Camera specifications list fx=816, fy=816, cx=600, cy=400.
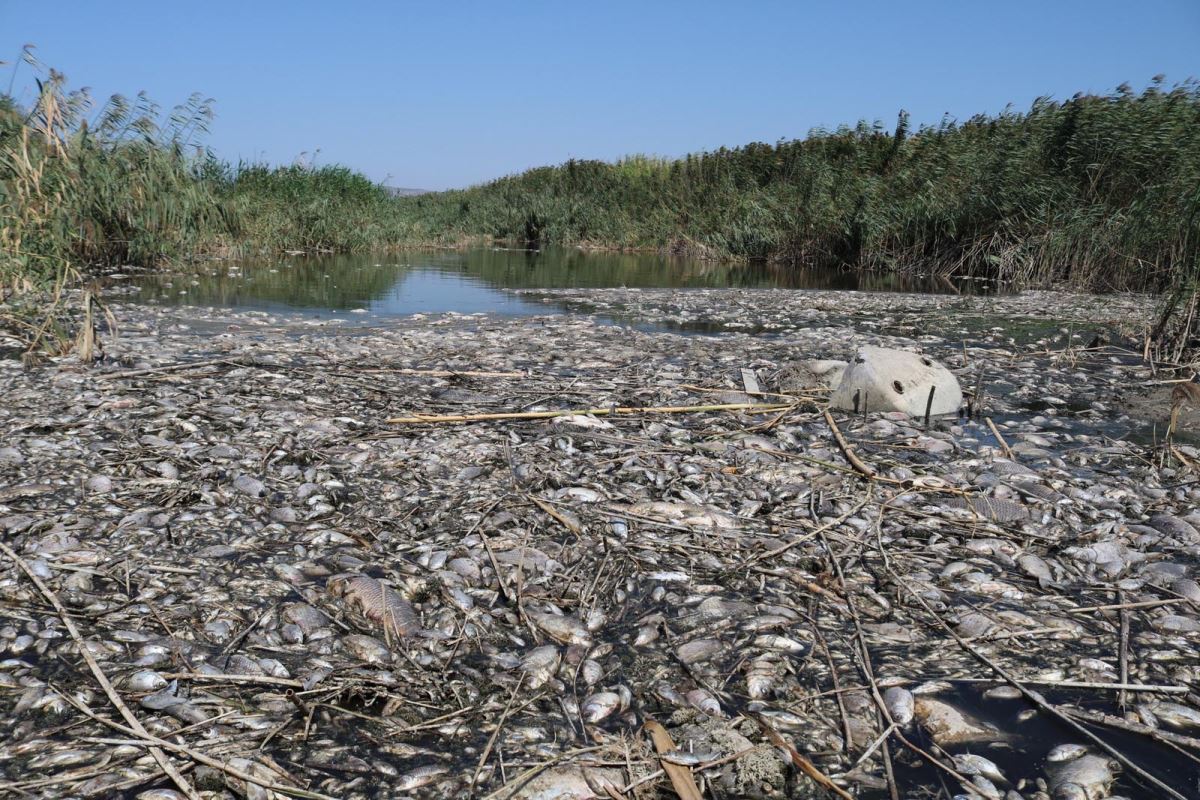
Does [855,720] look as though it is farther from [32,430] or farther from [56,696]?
[32,430]

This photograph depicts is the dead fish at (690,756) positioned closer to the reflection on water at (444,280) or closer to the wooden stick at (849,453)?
the wooden stick at (849,453)

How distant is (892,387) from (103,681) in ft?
15.9

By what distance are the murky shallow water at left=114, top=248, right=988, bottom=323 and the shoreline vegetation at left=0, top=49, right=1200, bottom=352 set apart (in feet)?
2.58

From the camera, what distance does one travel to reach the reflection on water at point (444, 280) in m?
12.0

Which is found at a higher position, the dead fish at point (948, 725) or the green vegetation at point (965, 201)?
the green vegetation at point (965, 201)

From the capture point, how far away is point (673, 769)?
206cm

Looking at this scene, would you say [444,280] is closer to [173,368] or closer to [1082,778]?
[173,368]

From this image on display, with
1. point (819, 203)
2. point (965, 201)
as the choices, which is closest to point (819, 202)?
point (819, 203)

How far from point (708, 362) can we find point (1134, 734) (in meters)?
5.40

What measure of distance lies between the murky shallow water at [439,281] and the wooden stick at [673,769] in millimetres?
8774

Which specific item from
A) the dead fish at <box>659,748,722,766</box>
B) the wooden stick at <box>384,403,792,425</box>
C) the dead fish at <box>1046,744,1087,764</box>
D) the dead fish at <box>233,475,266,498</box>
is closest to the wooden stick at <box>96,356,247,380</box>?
the wooden stick at <box>384,403,792,425</box>

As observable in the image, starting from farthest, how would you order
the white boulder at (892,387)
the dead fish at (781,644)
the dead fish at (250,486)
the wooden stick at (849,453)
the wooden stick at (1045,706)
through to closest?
the white boulder at (892,387) → the wooden stick at (849,453) → the dead fish at (250,486) → the dead fish at (781,644) → the wooden stick at (1045,706)

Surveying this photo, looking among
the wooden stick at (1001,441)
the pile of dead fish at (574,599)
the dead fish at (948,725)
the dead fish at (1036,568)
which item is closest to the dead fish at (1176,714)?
the pile of dead fish at (574,599)

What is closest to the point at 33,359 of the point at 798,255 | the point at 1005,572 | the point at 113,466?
the point at 113,466
